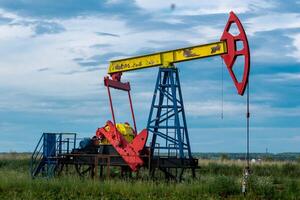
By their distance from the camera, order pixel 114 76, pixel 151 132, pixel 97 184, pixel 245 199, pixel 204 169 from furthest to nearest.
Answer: pixel 204 169 < pixel 114 76 < pixel 151 132 < pixel 97 184 < pixel 245 199

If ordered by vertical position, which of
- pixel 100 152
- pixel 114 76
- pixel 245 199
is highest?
pixel 114 76

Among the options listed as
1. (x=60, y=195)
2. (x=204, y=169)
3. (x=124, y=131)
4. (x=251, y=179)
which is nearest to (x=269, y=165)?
(x=204, y=169)

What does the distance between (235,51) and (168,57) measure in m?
2.37

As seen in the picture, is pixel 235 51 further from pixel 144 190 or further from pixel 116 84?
pixel 144 190

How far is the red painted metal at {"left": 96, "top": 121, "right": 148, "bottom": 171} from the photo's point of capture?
770 inches

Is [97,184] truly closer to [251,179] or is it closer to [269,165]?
[251,179]

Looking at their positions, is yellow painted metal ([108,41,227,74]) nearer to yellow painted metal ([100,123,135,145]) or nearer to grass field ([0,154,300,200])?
yellow painted metal ([100,123,135,145])

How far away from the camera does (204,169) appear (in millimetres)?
28000

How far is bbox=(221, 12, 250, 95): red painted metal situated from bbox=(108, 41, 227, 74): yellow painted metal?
0.63 ft

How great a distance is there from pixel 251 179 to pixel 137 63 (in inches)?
253

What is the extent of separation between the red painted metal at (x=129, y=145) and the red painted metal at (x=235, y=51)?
3.27 m

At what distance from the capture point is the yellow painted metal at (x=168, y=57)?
19.0 m

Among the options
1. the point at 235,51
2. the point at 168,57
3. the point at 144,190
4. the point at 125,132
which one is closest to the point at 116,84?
the point at 125,132

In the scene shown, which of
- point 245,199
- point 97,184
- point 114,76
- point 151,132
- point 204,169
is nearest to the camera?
point 245,199
